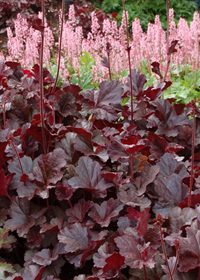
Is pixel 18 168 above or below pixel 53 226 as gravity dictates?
above

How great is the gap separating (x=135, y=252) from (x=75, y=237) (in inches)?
7.8

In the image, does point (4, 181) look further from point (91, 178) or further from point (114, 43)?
point (114, 43)

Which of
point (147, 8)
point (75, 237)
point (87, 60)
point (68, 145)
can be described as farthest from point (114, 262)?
point (147, 8)

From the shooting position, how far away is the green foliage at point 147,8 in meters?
9.74

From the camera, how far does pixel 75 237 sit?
841 mm

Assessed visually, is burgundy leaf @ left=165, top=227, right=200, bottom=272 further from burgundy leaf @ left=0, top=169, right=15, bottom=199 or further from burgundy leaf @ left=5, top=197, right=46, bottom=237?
burgundy leaf @ left=0, top=169, right=15, bottom=199

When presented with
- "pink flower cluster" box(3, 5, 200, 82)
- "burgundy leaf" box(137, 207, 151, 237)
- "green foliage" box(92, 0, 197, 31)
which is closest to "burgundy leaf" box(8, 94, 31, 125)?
"burgundy leaf" box(137, 207, 151, 237)

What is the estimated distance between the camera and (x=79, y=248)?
82 cm

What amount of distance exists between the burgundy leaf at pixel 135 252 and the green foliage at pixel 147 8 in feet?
31.6

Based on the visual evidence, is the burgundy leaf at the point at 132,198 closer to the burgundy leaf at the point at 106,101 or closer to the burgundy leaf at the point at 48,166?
the burgundy leaf at the point at 48,166

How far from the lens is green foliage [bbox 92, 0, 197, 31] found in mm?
9742

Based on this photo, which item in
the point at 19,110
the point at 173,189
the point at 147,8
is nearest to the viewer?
the point at 173,189

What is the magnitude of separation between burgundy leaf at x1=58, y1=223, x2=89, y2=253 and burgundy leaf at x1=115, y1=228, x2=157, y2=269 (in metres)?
0.14

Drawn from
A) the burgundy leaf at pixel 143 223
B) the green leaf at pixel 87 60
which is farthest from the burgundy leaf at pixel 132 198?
the green leaf at pixel 87 60
